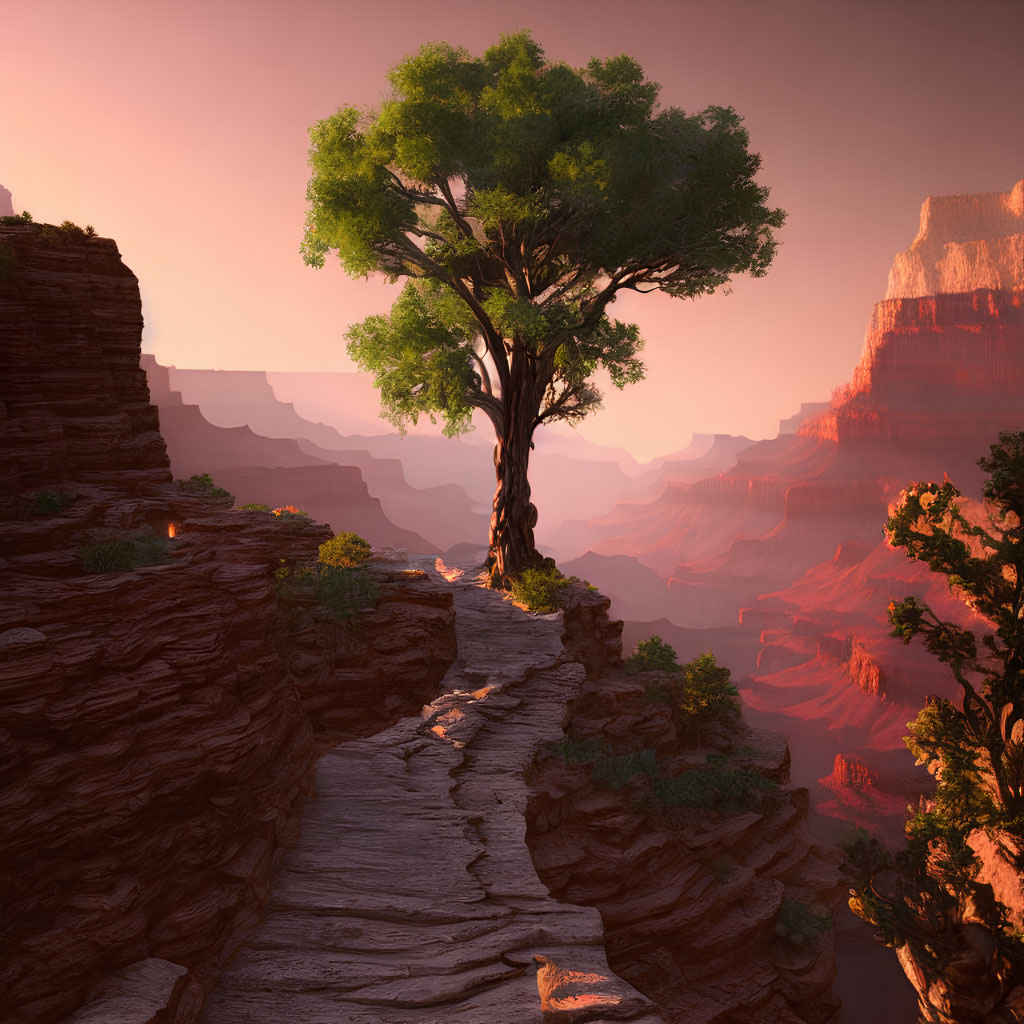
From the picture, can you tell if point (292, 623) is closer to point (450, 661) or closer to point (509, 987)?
point (450, 661)

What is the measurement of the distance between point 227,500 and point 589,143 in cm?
1403

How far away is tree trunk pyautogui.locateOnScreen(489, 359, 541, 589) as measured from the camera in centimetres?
2131

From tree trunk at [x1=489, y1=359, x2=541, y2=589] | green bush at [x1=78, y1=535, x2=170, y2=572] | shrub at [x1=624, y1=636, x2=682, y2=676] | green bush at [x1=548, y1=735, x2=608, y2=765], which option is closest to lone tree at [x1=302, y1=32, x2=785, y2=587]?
tree trunk at [x1=489, y1=359, x2=541, y2=589]

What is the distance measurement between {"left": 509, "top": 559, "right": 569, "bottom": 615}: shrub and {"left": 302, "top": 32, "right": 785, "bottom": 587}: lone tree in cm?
138

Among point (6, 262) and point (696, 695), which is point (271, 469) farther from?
point (696, 695)

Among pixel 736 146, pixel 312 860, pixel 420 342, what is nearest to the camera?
pixel 312 860

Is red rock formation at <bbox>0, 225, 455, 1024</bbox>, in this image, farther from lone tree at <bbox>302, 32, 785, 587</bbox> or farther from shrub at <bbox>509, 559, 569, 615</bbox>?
lone tree at <bbox>302, 32, 785, 587</bbox>

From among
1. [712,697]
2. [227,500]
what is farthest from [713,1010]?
[227,500]

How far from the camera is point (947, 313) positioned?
100750 millimetres

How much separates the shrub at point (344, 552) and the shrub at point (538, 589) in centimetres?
533

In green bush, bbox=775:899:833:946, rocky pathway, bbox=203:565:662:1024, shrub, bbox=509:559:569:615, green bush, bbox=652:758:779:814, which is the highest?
shrub, bbox=509:559:569:615

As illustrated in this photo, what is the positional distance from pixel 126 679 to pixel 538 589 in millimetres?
12991

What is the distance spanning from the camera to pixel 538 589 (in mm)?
18875

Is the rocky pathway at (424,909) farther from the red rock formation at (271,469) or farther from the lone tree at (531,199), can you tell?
the red rock formation at (271,469)
